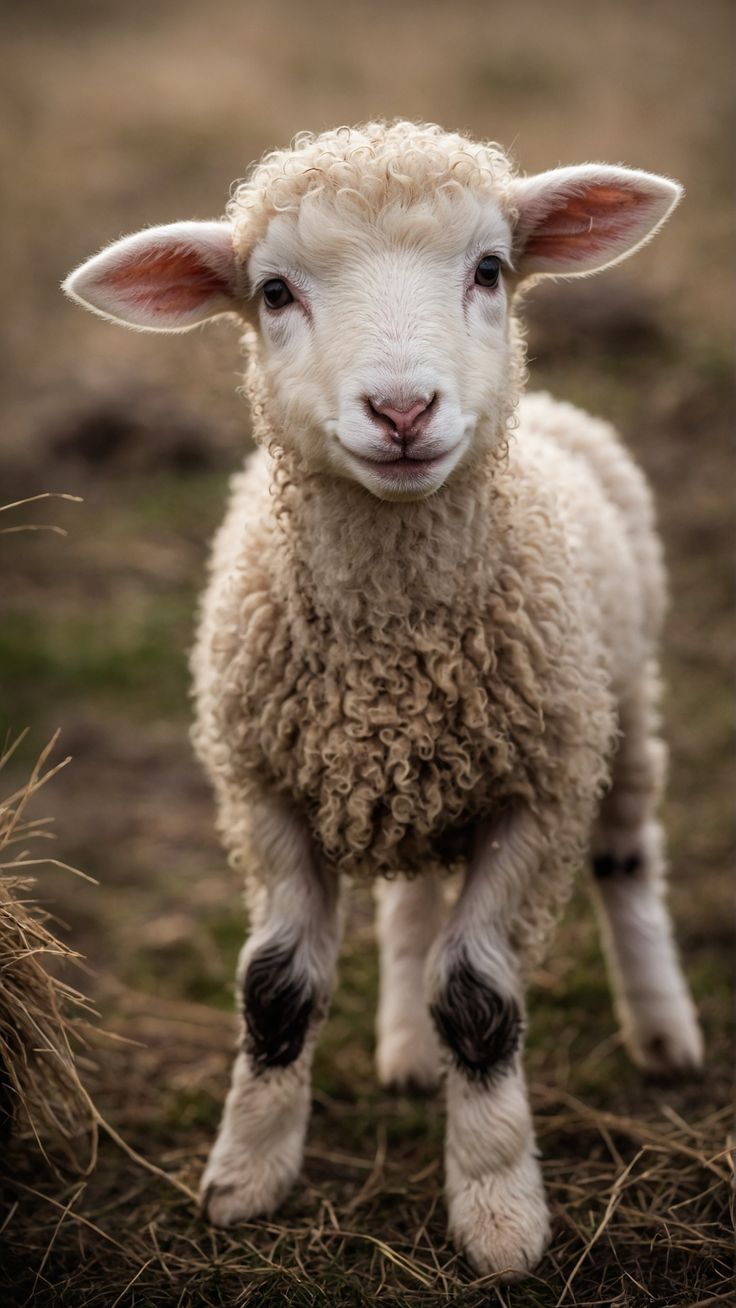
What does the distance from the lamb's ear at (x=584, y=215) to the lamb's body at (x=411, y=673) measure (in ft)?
1.57

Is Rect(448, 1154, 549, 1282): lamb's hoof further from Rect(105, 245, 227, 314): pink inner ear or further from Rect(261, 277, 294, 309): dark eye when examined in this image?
Rect(105, 245, 227, 314): pink inner ear

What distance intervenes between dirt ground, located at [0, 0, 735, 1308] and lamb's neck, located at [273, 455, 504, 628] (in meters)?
1.25

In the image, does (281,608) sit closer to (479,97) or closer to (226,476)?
(226,476)

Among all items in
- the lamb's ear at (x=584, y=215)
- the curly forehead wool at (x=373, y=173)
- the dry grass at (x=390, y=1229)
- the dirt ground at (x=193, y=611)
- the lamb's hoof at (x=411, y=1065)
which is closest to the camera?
the curly forehead wool at (x=373, y=173)

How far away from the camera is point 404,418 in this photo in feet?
7.88

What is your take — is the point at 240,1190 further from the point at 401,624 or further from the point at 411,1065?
the point at 401,624

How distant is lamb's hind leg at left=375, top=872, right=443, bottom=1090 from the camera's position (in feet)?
12.0

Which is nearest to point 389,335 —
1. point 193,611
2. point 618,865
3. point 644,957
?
point 618,865

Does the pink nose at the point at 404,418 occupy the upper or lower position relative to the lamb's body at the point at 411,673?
upper

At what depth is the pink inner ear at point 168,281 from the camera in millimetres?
2842

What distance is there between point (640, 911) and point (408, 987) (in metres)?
0.71

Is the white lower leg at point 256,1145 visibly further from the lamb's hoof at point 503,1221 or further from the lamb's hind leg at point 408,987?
the lamb's hind leg at point 408,987

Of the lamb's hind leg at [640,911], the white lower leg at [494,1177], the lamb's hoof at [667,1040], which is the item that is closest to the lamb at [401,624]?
the white lower leg at [494,1177]

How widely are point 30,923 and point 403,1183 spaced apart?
1.16 m
